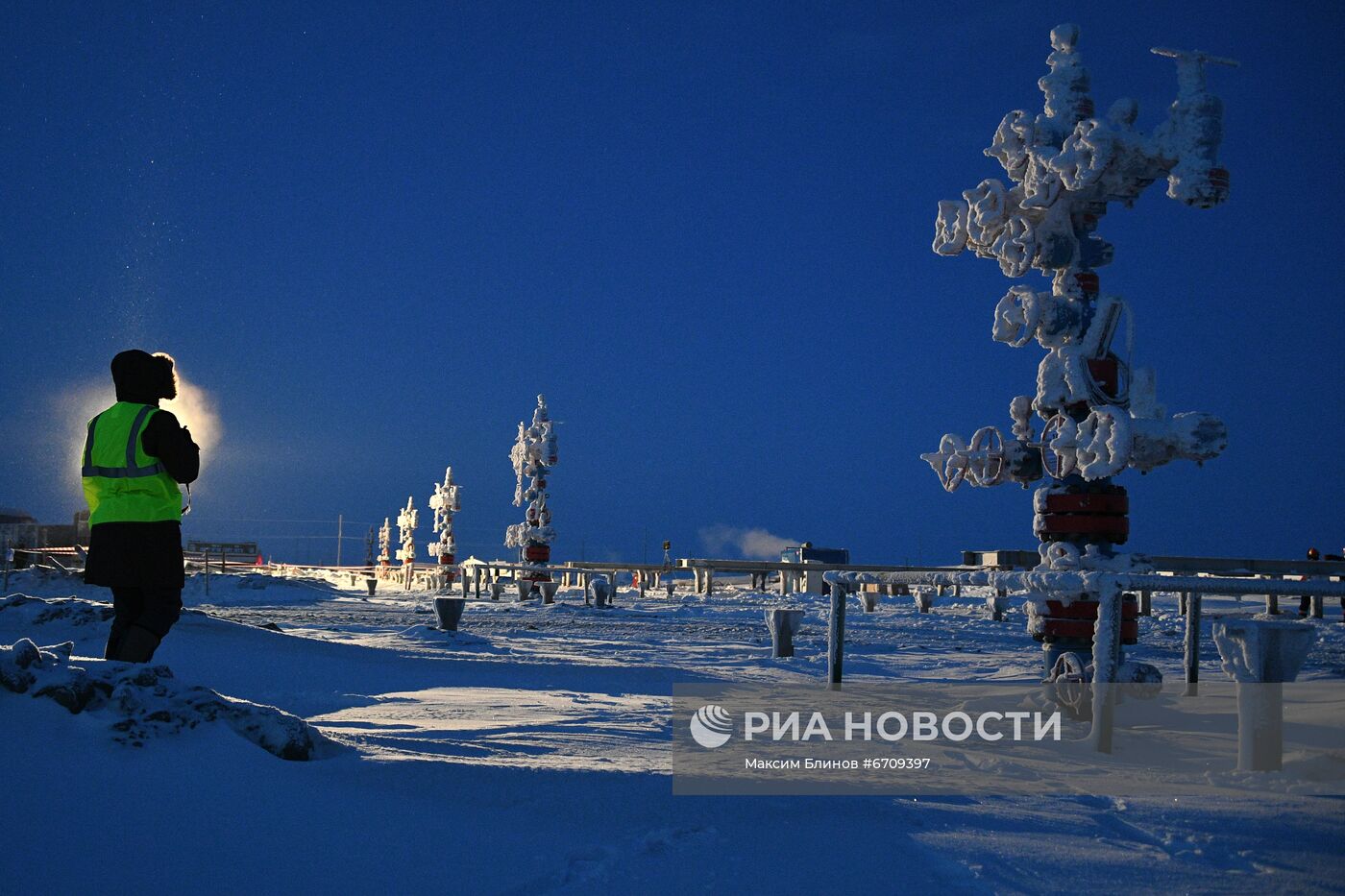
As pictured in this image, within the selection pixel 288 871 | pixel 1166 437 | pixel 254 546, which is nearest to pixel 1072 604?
pixel 1166 437

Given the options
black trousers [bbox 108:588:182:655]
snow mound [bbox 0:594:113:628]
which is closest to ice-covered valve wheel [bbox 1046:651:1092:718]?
black trousers [bbox 108:588:182:655]

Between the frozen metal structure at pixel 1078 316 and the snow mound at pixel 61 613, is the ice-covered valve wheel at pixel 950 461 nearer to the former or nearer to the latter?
the frozen metal structure at pixel 1078 316

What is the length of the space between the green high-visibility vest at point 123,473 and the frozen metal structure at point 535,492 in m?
24.7

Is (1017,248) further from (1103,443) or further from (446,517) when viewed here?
(446,517)

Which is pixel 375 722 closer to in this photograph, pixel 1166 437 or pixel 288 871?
pixel 288 871

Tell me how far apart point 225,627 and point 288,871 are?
27.3ft

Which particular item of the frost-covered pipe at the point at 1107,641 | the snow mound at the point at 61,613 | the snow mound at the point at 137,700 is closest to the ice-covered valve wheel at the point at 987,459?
A: the frost-covered pipe at the point at 1107,641

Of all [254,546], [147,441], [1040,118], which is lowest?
[254,546]

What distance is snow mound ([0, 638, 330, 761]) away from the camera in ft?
11.6

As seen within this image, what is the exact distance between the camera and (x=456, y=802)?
358cm

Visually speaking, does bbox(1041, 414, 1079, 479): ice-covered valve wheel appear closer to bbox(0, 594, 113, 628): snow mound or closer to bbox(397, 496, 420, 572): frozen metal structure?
bbox(0, 594, 113, 628): snow mound

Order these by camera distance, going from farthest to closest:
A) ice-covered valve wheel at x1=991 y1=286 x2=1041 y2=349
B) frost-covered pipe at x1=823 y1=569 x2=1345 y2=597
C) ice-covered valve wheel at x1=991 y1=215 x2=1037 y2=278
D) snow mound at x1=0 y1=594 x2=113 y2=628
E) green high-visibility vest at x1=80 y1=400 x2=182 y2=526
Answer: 1. snow mound at x1=0 y1=594 x2=113 y2=628
2. ice-covered valve wheel at x1=991 y1=215 x2=1037 y2=278
3. ice-covered valve wheel at x1=991 y1=286 x2=1041 y2=349
4. green high-visibility vest at x1=80 y1=400 x2=182 y2=526
5. frost-covered pipe at x1=823 y1=569 x2=1345 y2=597

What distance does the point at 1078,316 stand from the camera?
23.7ft

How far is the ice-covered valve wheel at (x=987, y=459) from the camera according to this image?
7.79m
